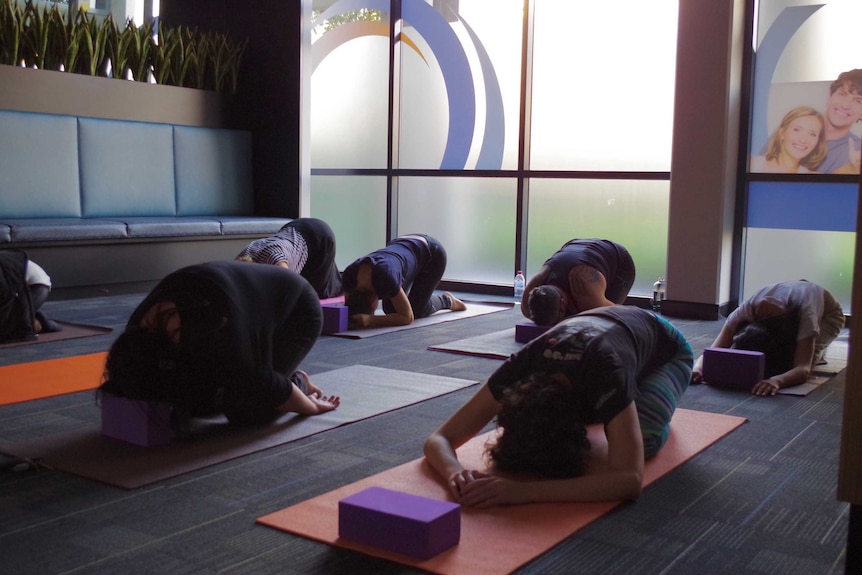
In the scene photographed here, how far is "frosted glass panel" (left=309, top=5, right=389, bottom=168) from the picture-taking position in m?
7.28

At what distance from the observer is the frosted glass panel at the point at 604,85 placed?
6055 mm

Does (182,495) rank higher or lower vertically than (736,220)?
lower

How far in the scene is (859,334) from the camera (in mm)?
1354

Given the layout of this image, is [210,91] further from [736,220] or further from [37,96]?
[736,220]

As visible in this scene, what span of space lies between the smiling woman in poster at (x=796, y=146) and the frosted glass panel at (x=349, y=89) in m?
2.95

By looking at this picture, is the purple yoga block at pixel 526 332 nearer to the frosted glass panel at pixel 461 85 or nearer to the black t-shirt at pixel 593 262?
the black t-shirt at pixel 593 262


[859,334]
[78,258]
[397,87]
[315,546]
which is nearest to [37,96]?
[78,258]

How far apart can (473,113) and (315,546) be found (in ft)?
17.1

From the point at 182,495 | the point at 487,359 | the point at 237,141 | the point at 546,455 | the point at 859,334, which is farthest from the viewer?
the point at 237,141

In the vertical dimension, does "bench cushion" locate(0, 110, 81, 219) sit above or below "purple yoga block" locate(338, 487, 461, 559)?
above

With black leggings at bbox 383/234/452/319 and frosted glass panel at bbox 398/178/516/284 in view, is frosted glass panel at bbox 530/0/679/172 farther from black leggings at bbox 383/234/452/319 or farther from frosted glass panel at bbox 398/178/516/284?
black leggings at bbox 383/234/452/319

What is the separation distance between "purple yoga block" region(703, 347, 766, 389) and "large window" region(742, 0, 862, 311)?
7.06 feet

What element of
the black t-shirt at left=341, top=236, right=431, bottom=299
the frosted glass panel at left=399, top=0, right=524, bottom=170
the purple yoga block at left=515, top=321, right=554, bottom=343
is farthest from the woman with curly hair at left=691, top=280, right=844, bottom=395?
the frosted glass panel at left=399, top=0, right=524, bottom=170

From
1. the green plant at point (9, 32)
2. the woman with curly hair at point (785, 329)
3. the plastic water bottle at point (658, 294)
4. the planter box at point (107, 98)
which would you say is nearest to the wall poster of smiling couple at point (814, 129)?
the plastic water bottle at point (658, 294)
